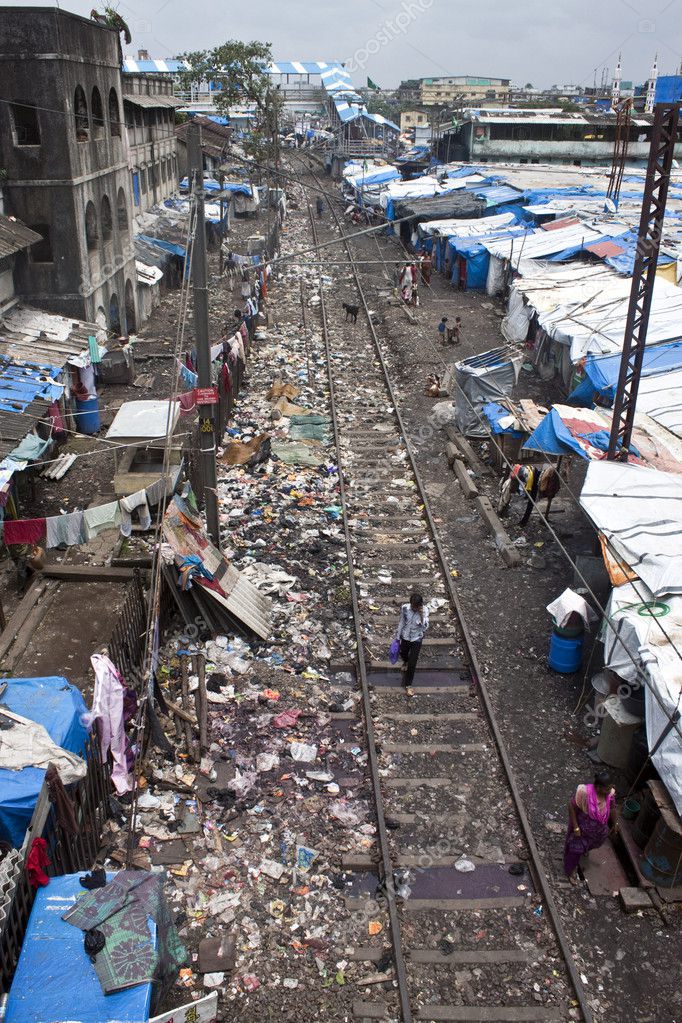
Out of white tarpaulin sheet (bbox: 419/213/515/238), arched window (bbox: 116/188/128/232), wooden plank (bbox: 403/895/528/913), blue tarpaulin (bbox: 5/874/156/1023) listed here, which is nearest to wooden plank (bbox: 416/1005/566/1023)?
wooden plank (bbox: 403/895/528/913)

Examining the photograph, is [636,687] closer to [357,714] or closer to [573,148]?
[357,714]

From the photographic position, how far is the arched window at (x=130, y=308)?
24.0 m

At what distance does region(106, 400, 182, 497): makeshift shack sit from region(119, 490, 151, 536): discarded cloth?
61 centimetres

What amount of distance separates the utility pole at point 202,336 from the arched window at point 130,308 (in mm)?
14083

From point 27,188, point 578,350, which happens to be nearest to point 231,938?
point 578,350

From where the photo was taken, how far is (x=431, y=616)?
37.9 feet

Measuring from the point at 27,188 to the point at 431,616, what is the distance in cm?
1376

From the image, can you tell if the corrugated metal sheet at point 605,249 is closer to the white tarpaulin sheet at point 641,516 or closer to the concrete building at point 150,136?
the white tarpaulin sheet at point 641,516

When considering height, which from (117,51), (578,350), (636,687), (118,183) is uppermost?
(117,51)

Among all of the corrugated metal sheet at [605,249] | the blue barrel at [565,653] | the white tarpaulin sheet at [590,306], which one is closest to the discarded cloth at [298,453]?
the white tarpaulin sheet at [590,306]

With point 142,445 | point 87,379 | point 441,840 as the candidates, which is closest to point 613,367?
point 142,445

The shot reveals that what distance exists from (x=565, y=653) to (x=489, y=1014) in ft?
15.4

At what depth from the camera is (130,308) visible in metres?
24.4

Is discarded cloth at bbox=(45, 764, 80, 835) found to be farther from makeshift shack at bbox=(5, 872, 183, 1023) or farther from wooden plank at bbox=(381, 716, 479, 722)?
wooden plank at bbox=(381, 716, 479, 722)
